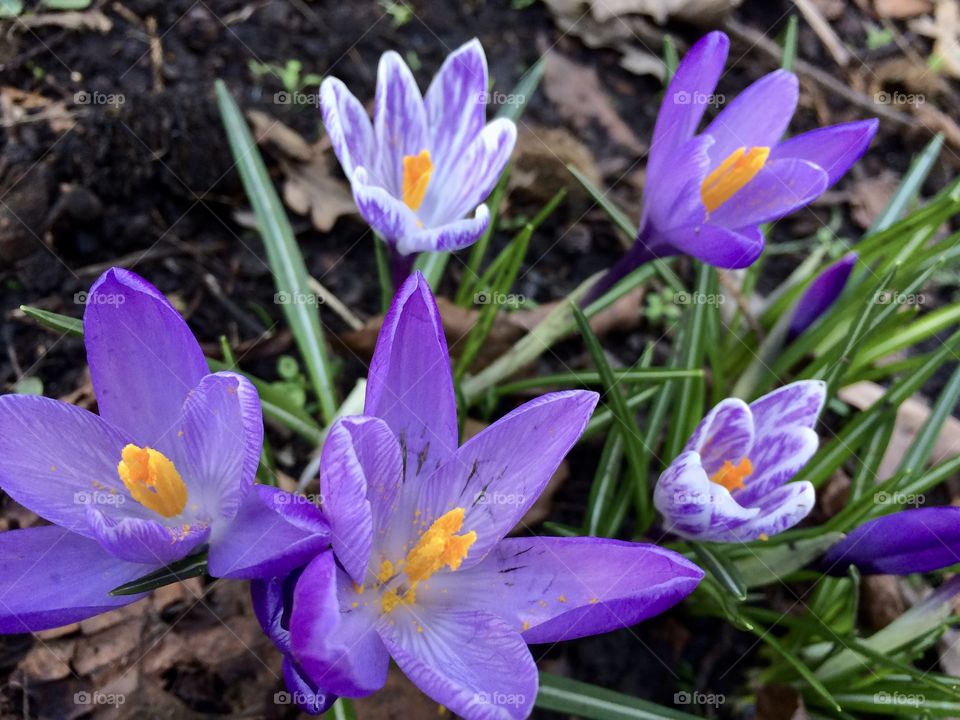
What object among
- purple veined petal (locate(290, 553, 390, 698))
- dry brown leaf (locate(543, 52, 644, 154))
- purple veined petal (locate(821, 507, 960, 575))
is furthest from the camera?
dry brown leaf (locate(543, 52, 644, 154))

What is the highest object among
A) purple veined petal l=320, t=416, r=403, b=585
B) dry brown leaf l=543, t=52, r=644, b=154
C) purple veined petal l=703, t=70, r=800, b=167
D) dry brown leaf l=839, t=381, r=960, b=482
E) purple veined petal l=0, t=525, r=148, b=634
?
purple veined petal l=703, t=70, r=800, b=167

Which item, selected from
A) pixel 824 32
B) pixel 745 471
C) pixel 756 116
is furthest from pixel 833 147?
pixel 824 32

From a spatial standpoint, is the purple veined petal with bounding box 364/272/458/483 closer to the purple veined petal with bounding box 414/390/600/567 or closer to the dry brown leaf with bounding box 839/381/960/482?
the purple veined petal with bounding box 414/390/600/567

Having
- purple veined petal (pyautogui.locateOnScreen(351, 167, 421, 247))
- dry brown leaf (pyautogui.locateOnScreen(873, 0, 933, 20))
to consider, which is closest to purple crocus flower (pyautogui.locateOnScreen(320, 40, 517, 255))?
purple veined petal (pyautogui.locateOnScreen(351, 167, 421, 247))

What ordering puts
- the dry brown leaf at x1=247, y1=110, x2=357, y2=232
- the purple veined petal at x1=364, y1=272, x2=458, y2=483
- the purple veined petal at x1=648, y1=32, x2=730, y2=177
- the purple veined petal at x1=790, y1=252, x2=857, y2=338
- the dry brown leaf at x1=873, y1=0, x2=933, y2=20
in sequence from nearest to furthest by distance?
the purple veined petal at x1=364, y1=272, x2=458, y2=483 → the purple veined petal at x1=648, y1=32, x2=730, y2=177 → the purple veined petal at x1=790, y1=252, x2=857, y2=338 → the dry brown leaf at x1=247, y1=110, x2=357, y2=232 → the dry brown leaf at x1=873, y1=0, x2=933, y2=20

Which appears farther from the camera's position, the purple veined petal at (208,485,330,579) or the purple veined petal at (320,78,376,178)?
the purple veined petal at (320,78,376,178)

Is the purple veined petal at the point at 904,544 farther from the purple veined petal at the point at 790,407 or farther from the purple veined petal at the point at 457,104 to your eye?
the purple veined petal at the point at 457,104

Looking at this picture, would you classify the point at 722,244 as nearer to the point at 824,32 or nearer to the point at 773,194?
the point at 773,194

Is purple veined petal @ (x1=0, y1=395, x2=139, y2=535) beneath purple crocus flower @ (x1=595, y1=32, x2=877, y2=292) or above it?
beneath
